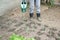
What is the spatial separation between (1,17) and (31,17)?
2.80 ft

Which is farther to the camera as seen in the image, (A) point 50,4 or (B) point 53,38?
(A) point 50,4

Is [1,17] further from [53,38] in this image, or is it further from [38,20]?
[53,38]

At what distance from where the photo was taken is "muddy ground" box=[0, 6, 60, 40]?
324cm

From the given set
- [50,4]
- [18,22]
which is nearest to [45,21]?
[18,22]

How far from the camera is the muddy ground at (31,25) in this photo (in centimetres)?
324

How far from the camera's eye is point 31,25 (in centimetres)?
368

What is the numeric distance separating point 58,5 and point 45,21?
154cm

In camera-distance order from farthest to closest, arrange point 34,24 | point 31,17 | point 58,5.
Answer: point 58,5, point 31,17, point 34,24

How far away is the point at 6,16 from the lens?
4246 millimetres

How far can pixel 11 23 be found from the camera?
3.80 m

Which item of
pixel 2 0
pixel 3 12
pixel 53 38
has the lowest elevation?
pixel 53 38

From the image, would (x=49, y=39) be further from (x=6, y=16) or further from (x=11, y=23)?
(x=6, y=16)

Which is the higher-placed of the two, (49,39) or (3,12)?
(3,12)

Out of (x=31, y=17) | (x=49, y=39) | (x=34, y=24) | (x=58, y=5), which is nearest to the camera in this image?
(x=49, y=39)
